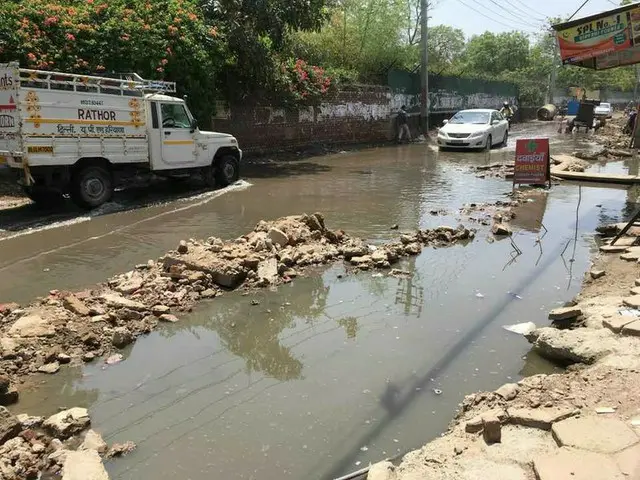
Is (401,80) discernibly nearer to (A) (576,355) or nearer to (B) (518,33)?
(A) (576,355)

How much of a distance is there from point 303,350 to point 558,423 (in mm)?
2374

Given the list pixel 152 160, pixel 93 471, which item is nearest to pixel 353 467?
pixel 93 471

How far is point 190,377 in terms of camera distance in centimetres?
465

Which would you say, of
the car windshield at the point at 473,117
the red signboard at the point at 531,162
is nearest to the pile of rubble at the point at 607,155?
the car windshield at the point at 473,117

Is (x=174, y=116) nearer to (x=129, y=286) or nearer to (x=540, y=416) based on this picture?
(x=129, y=286)

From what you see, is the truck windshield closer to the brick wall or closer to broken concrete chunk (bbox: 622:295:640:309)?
the brick wall

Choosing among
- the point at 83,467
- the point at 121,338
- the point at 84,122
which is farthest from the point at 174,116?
the point at 83,467

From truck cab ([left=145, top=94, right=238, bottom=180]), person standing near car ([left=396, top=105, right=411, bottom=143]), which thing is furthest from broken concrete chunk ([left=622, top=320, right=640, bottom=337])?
person standing near car ([left=396, top=105, right=411, bottom=143])

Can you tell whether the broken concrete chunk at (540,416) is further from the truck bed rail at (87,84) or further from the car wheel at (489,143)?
the car wheel at (489,143)

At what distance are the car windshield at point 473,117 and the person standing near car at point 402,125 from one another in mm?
4447

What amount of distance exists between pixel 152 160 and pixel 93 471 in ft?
32.1

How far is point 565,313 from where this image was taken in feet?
18.1

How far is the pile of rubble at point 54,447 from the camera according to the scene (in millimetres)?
3273

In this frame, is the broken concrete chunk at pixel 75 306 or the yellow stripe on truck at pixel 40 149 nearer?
the broken concrete chunk at pixel 75 306
